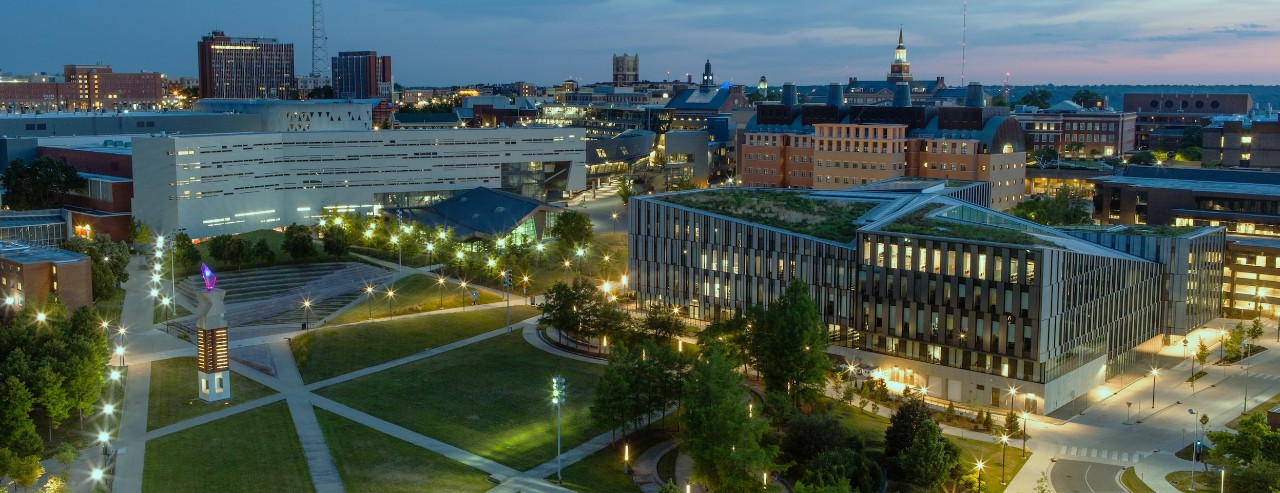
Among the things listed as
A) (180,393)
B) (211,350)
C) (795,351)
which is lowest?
(180,393)

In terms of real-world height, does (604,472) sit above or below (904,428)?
below

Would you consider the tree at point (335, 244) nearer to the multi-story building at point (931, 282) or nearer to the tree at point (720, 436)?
the multi-story building at point (931, 282)

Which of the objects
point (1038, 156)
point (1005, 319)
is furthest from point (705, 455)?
point (1038, 156)

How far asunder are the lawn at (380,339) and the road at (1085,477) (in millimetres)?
44917

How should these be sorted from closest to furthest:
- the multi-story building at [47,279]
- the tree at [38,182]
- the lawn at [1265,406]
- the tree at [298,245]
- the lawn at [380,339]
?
the lawn at [1265,406] < the lawn at [380,339] < the multi-story building at [47,279] < the tree at [298,245] < the tree at [38,182]

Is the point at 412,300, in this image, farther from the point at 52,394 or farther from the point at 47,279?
the point at 52,394

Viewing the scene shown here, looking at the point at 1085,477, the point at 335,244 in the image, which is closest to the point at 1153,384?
the point at 1085,477

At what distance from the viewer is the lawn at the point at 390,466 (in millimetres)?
54844

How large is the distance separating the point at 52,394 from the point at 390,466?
1913 cm

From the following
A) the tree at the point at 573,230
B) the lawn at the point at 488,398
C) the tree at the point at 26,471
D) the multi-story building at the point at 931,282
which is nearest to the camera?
the tree at the point at 26,471

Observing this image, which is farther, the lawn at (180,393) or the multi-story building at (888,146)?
the multi-story building at (888,146)

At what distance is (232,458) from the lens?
192 ft

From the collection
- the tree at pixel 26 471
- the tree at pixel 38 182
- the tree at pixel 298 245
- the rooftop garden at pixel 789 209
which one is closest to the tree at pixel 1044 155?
the rooftop garden at pixel 789 209

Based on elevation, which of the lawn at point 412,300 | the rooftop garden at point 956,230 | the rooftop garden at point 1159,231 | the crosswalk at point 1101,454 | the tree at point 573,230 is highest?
the rooftop garden at point 956,230
